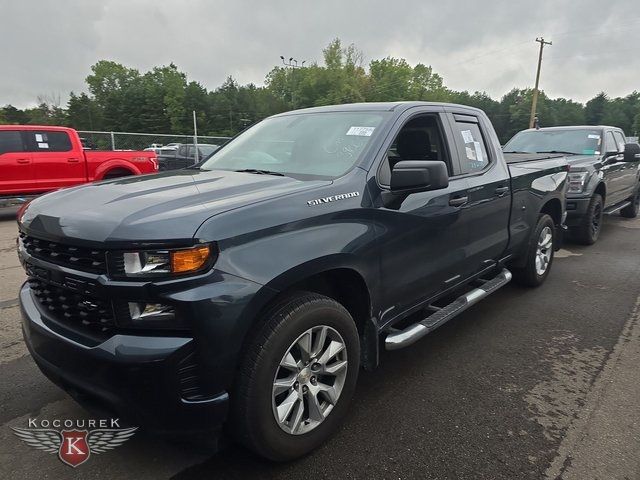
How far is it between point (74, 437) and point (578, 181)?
7120mm

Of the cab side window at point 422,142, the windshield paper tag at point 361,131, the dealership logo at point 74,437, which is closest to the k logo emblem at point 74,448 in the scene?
the dealership logo at point 74,437

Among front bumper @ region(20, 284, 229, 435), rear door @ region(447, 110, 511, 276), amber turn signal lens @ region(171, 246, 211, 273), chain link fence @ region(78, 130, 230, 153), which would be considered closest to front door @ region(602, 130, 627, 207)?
rear door @ region(447, 110, 511, 276)

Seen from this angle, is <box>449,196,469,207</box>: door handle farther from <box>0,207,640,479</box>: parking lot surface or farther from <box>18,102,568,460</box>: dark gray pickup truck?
<box>0,207,640,479</box>: parking lot surface

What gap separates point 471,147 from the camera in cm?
386

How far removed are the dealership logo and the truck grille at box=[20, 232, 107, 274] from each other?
2.81ft

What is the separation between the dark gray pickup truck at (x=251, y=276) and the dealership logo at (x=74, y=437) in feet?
1.55

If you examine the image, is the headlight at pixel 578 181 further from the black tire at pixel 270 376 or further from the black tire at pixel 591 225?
the black tire at pixel 270 376

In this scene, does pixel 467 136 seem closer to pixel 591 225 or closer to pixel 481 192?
pixel 481 192

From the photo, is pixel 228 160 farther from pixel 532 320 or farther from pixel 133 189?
pixel 532 320

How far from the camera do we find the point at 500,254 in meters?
4.21

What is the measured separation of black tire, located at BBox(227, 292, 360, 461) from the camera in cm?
205

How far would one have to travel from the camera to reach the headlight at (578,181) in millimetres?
6922

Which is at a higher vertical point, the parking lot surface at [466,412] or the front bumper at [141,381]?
the front bumper at [141,381]

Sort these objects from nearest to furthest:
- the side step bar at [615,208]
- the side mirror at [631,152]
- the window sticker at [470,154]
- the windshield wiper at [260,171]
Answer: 1. the windshield wiper at [260,171]
2. the window sticker at [470,154]
3. the side step bar at [615,208]
4. the side mirror at [631,152]
